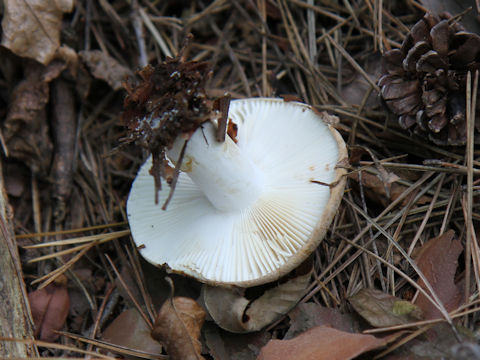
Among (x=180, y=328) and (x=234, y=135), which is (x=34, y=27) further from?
(x=180, y=328)

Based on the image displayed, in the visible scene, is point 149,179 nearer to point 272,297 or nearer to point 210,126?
point 210,126

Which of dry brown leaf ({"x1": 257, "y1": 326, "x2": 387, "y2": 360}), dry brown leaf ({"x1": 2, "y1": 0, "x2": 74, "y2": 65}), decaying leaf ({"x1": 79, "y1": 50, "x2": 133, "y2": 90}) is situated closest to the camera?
dry brown leaf ({"x1": 257, "y1": 326, "x2": 387, "y2": 360})

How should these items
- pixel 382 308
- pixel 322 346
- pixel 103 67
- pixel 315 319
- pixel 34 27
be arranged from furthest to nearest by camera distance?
pixel 103 67 < pixel 34 27 < pixel 315 319 < pixel 382 308 < pixel 322 346

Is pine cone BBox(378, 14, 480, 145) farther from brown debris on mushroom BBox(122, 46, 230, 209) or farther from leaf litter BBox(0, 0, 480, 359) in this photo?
brown debris on mushroom BBox(122, 46, 230, 209)

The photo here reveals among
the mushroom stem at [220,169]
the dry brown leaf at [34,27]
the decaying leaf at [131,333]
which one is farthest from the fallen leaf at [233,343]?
the dry brown leaf at [34,27]

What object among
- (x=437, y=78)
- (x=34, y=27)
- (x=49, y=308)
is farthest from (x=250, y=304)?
(x=34, y=27)

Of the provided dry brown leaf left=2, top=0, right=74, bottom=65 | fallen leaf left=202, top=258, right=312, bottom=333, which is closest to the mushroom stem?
fallen leaf left=202, top=258, right=312, bottom=333

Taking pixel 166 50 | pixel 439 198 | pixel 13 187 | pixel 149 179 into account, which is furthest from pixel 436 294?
pixel 13 187
